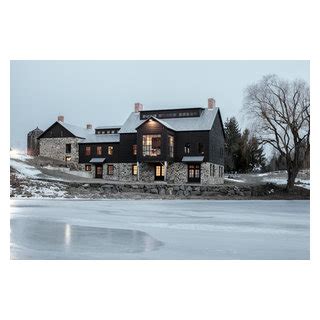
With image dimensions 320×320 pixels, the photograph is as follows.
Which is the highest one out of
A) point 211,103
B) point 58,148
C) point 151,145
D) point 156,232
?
point 211,103

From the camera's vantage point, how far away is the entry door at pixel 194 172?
13.7 m

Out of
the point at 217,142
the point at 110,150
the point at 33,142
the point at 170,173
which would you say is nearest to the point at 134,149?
the point at 110,150

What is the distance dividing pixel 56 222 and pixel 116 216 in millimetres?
1454

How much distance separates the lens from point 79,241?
5.85 meters

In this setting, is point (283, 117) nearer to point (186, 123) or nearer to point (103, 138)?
point (186, 123)

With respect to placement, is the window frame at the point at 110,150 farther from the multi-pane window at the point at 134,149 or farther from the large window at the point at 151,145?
the large window at the point at 151,145

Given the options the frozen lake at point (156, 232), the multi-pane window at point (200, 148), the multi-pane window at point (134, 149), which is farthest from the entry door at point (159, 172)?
the frozen lake at point (156, 232)

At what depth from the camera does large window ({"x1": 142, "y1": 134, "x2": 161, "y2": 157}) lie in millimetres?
15562

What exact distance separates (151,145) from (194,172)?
9.80 ft

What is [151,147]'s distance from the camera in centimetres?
1614

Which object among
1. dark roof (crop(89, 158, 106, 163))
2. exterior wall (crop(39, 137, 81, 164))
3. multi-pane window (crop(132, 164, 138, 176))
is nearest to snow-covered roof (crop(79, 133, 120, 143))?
exterior wall (crop(39, 137, 81, 164))

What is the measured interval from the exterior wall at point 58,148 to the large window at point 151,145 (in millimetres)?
2992

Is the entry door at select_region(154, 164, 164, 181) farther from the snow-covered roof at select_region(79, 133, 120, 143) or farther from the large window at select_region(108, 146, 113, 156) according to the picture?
the snow-covered roof at select_region(79, 133, 120, 143)
